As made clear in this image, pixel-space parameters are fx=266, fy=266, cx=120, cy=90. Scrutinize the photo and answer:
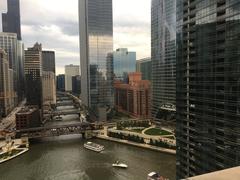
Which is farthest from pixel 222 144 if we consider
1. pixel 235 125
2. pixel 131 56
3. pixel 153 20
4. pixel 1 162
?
pixel 131 56

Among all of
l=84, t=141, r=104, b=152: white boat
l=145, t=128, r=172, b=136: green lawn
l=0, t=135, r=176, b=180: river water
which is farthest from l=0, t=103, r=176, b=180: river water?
l=145, t=128, r=172, b=136: green lawn

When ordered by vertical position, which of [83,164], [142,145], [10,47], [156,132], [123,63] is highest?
[10,47]

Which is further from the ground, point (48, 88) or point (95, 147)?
point (48, 88)

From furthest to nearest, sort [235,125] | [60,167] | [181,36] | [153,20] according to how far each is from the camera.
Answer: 1. [153,20]
2. [60,167]
3. [181,36]
4. [235,125]

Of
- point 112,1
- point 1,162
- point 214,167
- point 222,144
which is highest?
point 112,1

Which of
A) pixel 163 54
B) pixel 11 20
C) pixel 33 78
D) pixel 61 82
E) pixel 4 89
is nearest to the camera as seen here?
pixel 163 54

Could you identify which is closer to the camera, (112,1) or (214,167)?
(214,167)

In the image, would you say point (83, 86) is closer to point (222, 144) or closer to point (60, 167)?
point (60, 167)

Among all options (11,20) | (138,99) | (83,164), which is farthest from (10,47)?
(83,164)

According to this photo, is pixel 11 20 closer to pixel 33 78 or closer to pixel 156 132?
pixel 33 78
